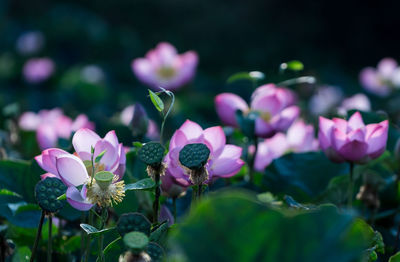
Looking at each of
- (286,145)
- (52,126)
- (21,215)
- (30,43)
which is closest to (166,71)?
(52,126)

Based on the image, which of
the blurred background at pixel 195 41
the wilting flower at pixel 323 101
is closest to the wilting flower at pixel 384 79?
the wilting flower at pixel 323 101

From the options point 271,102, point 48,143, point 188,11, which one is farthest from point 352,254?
point 188,11

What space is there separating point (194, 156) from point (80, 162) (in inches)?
6.6

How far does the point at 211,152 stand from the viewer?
0.90 m

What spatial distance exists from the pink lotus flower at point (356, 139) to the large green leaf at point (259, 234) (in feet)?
1.35

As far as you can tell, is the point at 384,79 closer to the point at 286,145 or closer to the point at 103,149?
the point at 286,145

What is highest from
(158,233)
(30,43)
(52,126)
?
(158,233)

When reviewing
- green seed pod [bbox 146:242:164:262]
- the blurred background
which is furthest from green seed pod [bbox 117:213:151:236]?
the blurred background

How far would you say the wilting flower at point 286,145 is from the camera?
136cm

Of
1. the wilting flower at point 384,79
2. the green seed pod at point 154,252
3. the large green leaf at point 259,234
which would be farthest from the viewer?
the wilting flower at point 384,79

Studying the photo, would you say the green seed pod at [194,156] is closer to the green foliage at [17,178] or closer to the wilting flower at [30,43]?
the green foliage at [17,178]

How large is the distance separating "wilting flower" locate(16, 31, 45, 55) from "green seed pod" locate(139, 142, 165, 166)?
3099 millimetres

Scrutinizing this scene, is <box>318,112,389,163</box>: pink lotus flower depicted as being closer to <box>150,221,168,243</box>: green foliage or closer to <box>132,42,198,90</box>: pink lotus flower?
<box>150,221,168,243</box>: green foliage

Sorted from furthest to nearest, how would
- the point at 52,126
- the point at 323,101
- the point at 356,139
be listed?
the point at 323,101 < the point at 52,126 < the point at 356,139
